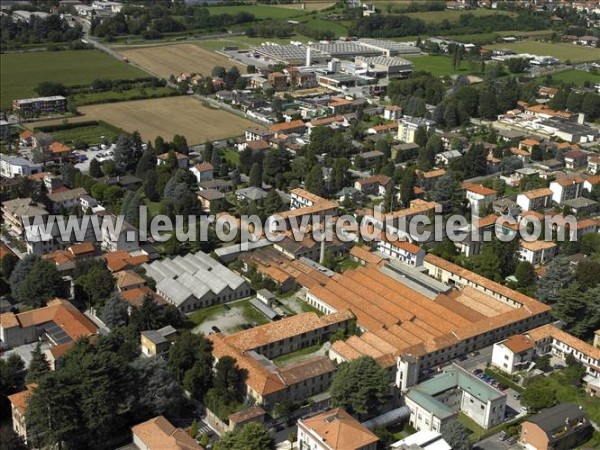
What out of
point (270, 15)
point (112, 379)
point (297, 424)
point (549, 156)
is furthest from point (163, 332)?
point (270, 15)

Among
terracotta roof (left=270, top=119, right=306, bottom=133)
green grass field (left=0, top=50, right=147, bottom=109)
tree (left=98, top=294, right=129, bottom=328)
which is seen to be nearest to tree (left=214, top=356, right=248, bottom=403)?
tree (left=98, top=294, right=129, bottom=328)

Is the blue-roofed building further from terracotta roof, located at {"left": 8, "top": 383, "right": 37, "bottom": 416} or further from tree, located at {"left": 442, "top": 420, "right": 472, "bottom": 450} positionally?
terracotta roof, located at {"left": 8, "top": 383, "right": 37, "bottom": 416}

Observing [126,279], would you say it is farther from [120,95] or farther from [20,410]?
[120,95]

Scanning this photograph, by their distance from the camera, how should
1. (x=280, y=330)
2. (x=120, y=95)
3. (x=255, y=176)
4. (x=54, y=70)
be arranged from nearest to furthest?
(x=280, y=330)
(x=255, y=176)
(x=120, y=95)
(x=54, y=70)

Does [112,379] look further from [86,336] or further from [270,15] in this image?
[270,15]

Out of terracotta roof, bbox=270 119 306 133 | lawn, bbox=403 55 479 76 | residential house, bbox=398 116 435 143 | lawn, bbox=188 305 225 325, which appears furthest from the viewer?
lawn, bbox=403 55 479 76

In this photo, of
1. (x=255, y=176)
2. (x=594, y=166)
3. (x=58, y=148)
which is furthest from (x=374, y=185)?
(x=58, y=148)

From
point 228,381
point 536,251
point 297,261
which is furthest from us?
point 536,251
